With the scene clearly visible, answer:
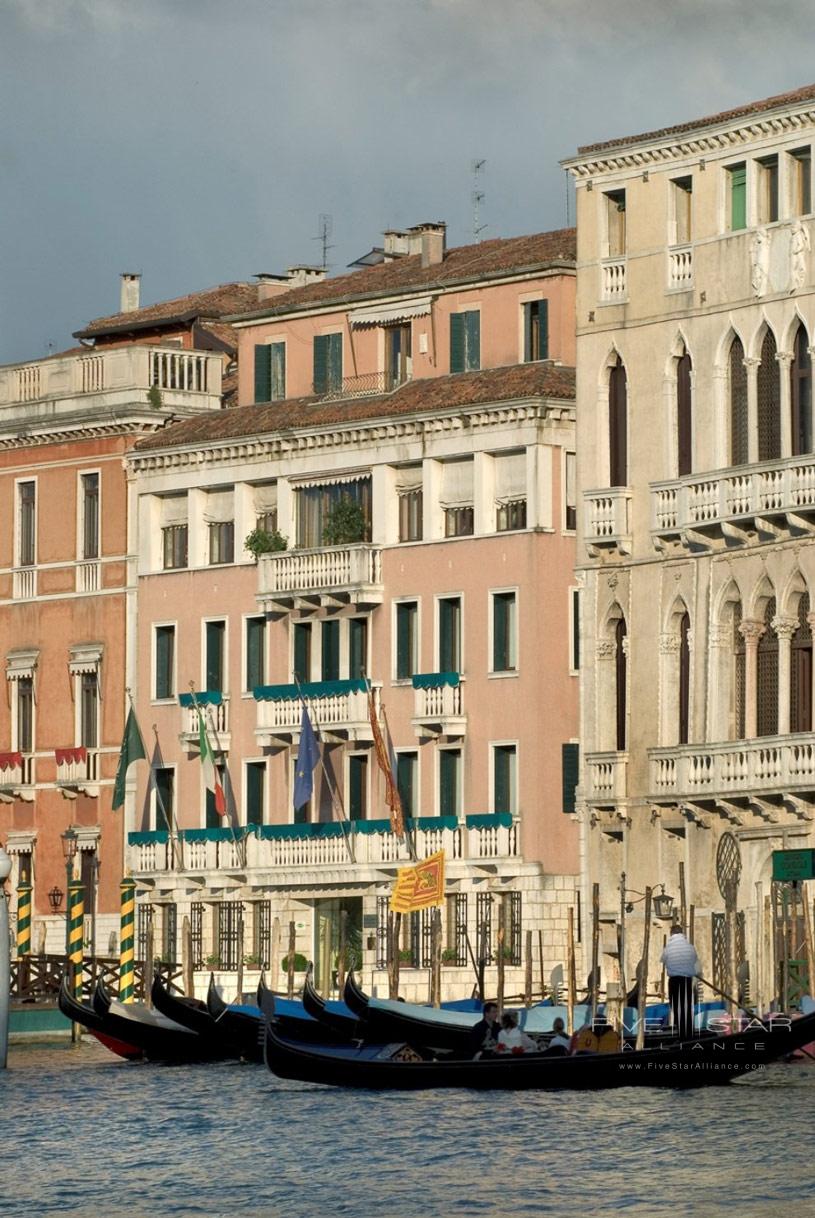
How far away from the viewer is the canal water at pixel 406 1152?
38.2 metres

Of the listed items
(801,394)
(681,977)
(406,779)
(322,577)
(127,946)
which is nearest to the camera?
(681,977)

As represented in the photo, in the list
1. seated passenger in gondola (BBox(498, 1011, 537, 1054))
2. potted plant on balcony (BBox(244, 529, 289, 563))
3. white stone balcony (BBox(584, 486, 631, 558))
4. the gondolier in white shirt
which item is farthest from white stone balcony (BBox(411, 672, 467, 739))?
seated passenger in gondola (BBox(498, 1011, 537, 1054))

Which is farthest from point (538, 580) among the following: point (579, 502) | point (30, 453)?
point (30, 453)

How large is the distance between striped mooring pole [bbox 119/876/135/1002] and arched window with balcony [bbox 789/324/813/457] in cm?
1192

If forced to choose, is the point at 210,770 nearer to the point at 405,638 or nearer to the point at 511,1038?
the point at 405,638

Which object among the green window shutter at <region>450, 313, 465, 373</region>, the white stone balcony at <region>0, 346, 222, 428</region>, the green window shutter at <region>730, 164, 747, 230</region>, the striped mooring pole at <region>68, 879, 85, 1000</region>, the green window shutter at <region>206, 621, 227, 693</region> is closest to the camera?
the green window shutter at <region>730, 164, 747, 230</region>

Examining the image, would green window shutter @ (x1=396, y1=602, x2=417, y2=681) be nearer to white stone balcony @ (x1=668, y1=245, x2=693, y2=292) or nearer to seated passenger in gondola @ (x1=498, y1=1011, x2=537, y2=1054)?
white stone balcony @ (x1=668, y1=245, x2=693, y2=292)

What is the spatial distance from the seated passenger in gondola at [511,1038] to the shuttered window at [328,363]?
1893 cm

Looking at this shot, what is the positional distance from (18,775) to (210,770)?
4.27 metres

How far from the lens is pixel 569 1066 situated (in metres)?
46.8

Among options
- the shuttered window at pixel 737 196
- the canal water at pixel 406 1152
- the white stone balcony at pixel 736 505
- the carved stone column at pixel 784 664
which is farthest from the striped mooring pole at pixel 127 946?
the shuttered window at pixel 737 196

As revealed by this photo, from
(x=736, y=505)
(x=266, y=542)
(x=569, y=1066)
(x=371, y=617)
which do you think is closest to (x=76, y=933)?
(x=371, y=617)

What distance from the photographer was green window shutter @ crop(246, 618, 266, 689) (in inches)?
2562

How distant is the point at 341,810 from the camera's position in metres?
63.5
